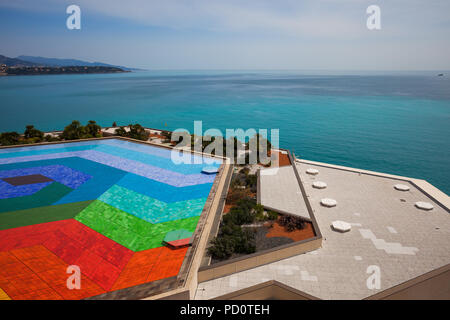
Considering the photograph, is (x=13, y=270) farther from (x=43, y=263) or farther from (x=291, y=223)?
(x=291, y=223)

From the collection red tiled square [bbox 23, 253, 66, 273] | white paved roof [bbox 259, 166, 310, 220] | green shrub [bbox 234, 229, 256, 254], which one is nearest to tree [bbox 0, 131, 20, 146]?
red tiled square [bbox 23, 253, 66, 273]

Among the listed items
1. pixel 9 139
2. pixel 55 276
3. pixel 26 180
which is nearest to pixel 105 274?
pixel 55 276

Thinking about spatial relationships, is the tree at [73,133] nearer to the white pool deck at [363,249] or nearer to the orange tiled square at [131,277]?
the orange tiled square at [131,277]

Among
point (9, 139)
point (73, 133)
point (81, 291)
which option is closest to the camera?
point (81, 291)

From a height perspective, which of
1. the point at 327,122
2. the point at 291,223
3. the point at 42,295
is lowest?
the point at 291,223

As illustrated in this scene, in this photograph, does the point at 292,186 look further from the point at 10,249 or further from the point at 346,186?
the point at 10,249

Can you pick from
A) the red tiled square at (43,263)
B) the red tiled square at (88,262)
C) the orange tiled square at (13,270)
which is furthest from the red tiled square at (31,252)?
the red tiled square at (88,262)

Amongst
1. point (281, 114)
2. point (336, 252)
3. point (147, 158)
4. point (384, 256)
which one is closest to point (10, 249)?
point (147, 158)
